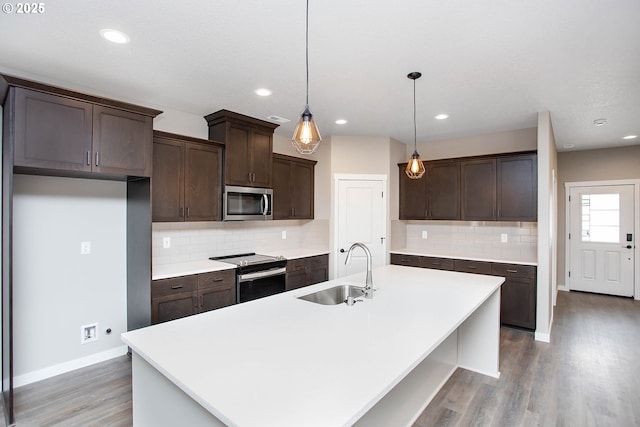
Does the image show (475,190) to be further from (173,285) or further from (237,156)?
(173,285)

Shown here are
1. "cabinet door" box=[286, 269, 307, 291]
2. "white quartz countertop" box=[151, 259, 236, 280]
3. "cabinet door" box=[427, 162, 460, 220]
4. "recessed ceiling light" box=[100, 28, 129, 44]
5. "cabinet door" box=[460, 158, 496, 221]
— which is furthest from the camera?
"cabinet door" box=[427, 162, 460, 220]

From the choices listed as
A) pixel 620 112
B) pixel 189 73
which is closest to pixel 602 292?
pixel 620 112

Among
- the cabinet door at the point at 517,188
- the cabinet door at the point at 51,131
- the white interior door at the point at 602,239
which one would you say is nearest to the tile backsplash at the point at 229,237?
the cabinet door at the point at 51,131

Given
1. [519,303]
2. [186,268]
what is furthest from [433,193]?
[186,268]

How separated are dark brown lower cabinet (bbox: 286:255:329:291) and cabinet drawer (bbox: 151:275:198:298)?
1292 mm

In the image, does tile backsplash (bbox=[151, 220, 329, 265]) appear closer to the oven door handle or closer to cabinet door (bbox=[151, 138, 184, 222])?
cabinet door (bbox=[151, 138, 184, 222])

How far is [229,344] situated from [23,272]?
8.07 feet

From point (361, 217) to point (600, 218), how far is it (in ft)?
14.1

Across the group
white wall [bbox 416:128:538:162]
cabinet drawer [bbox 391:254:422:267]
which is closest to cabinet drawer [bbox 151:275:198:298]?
cabinet drawer [bbox 391:254:422:267]

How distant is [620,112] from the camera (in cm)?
371

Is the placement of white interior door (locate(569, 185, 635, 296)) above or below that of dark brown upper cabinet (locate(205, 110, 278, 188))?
below

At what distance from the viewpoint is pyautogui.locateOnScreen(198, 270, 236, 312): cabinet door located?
330cm

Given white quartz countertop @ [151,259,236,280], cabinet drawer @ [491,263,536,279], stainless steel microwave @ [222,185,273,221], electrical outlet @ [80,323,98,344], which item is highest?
stainless steel microwave @ [222,185,273,221]

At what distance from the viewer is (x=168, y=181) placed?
133 inches
